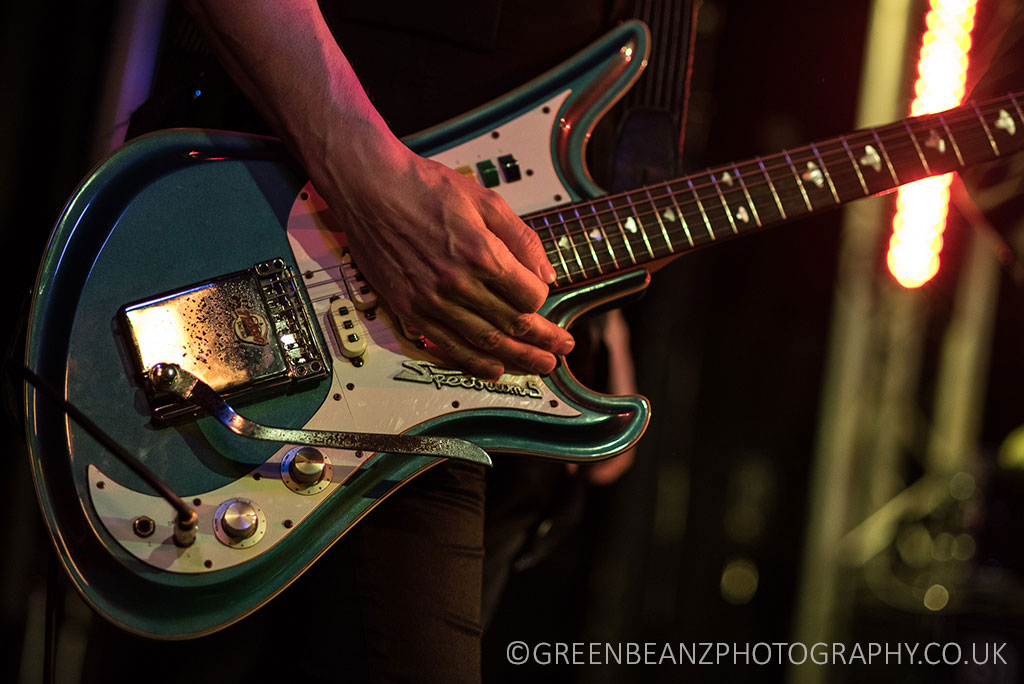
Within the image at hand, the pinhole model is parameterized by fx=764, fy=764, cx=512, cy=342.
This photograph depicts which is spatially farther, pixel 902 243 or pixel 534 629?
pixel 902 243

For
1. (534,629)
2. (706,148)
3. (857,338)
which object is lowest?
(534,629)

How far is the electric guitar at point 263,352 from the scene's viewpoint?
3.12ft

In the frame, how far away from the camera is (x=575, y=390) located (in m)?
1.12

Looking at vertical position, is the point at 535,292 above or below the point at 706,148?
below

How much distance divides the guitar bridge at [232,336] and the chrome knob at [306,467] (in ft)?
0.31

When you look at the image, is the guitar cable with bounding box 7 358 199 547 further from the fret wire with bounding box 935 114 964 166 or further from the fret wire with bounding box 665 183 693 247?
the fret wire with bounding box 935 114 964 166

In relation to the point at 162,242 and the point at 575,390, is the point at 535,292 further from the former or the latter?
the point at 162,242

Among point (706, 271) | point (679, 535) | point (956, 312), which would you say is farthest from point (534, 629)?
point (956, 312)

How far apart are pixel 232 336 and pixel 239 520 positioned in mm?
244

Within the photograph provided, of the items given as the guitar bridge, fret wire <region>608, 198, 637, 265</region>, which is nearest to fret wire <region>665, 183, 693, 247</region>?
fret wire <region>608, 198, 637, 265</region>

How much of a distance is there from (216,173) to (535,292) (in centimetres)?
49

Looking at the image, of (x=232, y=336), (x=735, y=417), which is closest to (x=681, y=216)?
(x=232, y=336)

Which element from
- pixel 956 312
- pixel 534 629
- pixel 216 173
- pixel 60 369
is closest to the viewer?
pixel 60 369

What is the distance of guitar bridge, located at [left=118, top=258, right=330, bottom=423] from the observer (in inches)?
38.8
